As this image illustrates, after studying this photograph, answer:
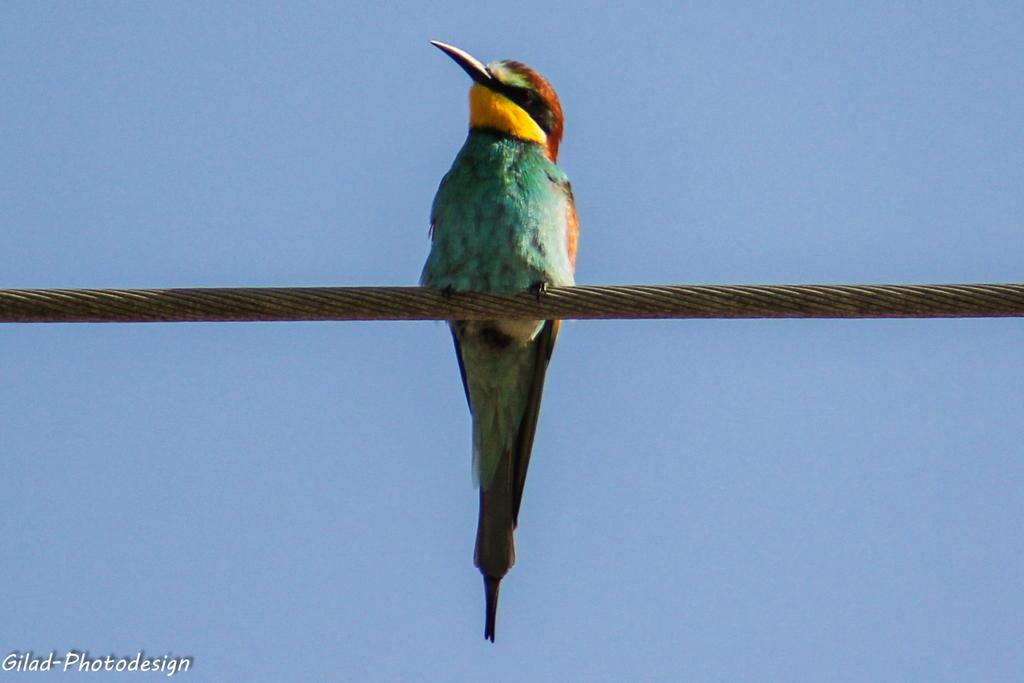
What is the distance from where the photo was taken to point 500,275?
4.04 m

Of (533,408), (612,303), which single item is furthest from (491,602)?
(612,303)

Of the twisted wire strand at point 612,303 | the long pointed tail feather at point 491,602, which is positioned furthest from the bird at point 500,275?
the twisted wire strand at point 612,303

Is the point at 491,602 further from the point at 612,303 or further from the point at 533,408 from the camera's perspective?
the point at 612,303

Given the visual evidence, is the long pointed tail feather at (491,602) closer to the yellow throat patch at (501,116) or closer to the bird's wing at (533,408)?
the bird's wing at (533,408)

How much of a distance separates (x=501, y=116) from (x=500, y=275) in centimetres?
75

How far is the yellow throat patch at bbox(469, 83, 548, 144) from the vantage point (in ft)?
14.8

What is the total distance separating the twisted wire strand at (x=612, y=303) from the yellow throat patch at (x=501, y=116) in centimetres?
173

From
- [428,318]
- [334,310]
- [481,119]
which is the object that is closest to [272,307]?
[334,310]

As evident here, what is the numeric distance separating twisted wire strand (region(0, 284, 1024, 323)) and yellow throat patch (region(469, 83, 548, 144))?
1.73 metres

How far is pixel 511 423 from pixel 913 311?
1.72 meters

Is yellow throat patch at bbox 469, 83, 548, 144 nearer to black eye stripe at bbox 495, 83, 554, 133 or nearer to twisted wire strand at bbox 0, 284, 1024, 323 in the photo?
black eye stripe at bbox 495, 83, 554, 133

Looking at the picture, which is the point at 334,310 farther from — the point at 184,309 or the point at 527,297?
the point at 527,297

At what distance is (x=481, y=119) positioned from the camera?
4570 mm

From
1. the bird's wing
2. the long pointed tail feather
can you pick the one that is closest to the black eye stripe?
the bird's wing
